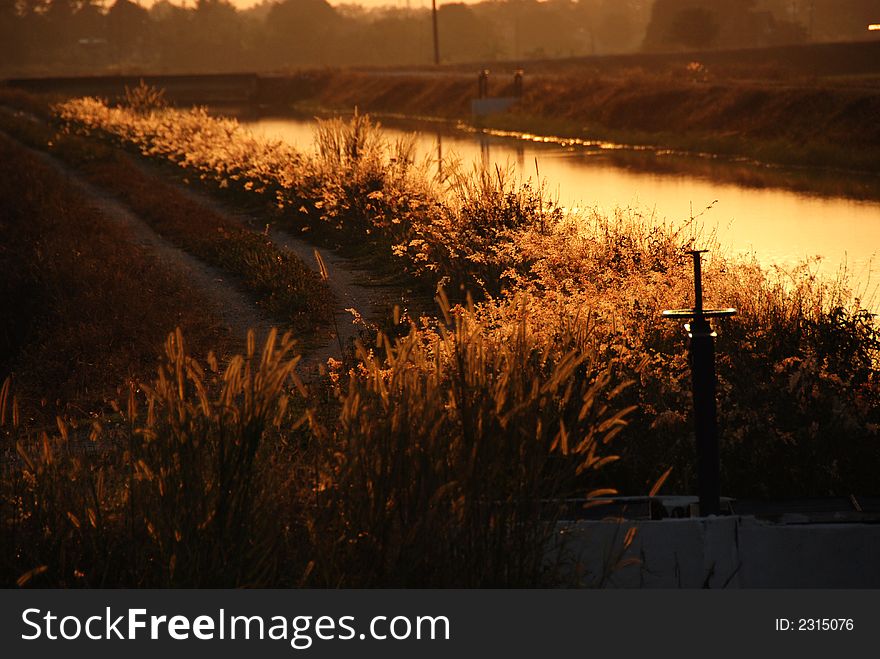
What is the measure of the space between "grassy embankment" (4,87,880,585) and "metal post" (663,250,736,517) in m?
0.43

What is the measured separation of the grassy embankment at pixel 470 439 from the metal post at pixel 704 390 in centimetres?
43

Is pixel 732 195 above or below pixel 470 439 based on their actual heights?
below

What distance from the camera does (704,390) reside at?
233 inches

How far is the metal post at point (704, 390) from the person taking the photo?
5883 millimetres

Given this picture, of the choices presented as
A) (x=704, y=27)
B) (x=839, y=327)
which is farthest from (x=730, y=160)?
(x=704, y=27)

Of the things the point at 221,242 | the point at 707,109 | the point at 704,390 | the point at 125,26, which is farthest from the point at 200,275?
the point at 125,26

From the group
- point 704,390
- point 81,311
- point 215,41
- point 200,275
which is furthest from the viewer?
point 215,41

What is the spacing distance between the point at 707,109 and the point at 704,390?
3507 cm

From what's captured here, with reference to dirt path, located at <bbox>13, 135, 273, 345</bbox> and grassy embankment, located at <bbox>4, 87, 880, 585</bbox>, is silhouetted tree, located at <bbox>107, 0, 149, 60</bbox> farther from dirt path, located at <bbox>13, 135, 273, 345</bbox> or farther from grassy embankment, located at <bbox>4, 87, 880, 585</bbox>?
grassy embankment, located at <bbox>4, 87, 880, 585</bbox>

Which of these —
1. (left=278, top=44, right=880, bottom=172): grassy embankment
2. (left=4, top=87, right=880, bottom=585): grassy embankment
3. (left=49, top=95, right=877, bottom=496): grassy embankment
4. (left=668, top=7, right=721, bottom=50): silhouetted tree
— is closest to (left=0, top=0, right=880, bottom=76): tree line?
(left=668, top=7, right=721, bottom=50): silhouetted tree

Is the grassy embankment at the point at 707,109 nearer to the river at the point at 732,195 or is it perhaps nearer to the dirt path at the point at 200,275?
the river at the point at 732,195

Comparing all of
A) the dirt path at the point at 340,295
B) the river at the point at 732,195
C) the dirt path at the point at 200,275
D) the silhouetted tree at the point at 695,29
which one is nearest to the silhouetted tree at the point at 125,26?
the silhouetted tree at the point at 695,29

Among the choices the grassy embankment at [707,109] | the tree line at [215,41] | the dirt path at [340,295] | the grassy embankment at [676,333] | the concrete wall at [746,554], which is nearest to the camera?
the concrete wall at [746,554]

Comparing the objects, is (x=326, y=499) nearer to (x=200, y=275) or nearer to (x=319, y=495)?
(x=319, y=495)
